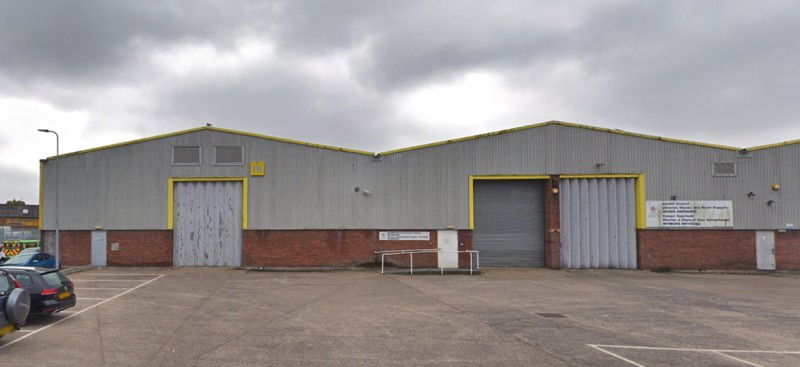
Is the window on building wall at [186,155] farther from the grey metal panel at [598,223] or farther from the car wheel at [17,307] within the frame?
the grey metal panel at [598,223]

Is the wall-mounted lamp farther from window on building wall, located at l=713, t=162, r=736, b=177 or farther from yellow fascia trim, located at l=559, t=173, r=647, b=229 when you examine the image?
window on building wall, located at l=713, t=162, r=736, b=177

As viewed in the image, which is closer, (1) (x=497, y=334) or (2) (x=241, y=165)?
(1) (x=497, y=334)

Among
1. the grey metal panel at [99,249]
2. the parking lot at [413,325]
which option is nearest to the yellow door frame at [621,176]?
the parking lot at [413,325]

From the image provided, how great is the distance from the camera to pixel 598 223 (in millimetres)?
25328

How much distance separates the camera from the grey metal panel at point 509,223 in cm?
2577

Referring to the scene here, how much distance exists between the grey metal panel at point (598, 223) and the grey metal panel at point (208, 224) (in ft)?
55.6

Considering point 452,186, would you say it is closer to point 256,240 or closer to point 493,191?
point 493,191

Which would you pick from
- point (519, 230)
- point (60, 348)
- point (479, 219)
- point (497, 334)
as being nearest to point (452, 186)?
point (479, 219)

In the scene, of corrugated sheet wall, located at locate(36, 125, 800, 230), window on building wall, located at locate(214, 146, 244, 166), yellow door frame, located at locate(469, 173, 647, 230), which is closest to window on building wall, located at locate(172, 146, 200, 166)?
corrugated sheet wall, located at locate(36, 125, 800, 230)

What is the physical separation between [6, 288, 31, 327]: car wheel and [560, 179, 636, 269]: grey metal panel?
22149mm

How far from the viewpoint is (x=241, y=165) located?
25.8 meters

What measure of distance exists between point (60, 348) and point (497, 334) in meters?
8.27

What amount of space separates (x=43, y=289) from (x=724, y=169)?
28.7 metres

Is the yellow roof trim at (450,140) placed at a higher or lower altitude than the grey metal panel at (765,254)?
higher
